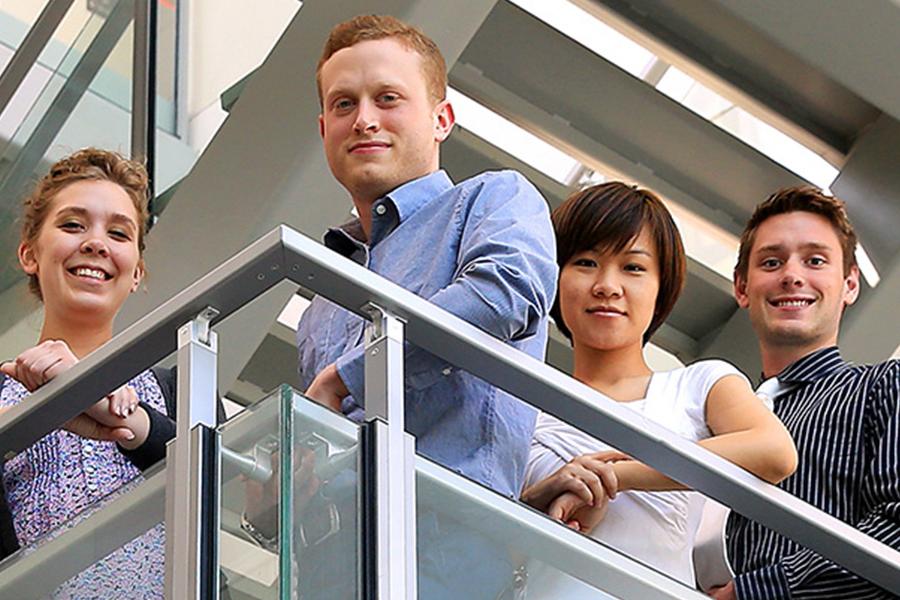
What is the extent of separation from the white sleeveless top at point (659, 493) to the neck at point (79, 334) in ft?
2.02

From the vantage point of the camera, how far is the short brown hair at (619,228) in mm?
2807

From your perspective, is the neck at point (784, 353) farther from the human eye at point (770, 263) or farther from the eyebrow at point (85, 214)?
the eyebrow at point (85, 214)

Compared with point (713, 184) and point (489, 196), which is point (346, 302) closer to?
point (489, 196)

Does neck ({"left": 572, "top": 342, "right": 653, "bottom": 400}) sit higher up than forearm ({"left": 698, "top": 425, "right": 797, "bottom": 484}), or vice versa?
neck ({"left": 572, "top": 342, "right": 653, "bottom": 400})

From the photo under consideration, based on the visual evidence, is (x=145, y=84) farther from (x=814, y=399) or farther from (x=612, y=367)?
(x=814, y=399)

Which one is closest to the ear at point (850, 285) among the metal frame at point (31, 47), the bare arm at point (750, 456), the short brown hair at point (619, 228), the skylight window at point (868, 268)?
the short brown hair at point (619, 228)

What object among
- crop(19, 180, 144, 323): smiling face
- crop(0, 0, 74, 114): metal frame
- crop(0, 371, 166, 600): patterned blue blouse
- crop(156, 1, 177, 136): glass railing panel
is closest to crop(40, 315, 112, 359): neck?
crop(19, 180, 144, 323): smiling face

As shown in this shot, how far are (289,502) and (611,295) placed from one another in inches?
39.1

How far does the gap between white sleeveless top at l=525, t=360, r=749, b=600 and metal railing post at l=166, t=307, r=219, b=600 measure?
648mm

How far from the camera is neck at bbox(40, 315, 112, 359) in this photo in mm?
2738

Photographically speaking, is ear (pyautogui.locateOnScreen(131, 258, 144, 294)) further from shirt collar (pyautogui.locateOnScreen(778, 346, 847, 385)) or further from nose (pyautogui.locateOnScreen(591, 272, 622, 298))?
shirt collar (pyautogui.locateOnScreen(778, 346, 847, 385))

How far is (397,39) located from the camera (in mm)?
2611

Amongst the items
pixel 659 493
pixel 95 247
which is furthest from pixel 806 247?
pixel 95 247

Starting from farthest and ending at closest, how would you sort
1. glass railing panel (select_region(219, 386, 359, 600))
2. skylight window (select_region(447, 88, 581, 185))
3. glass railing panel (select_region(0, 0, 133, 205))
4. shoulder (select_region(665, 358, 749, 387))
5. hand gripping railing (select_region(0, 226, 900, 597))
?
skylight window (select_region(447, 88, 581, 185)) < glass railing panel (select_region(0, 0, 133, 205)) < shoulder (select_region(665, 358, 749, 387)) < hand gripping railing (select_region(0, 226, 900, 597)) < glass railing panel (select_region(219, 386, 359, 600))
